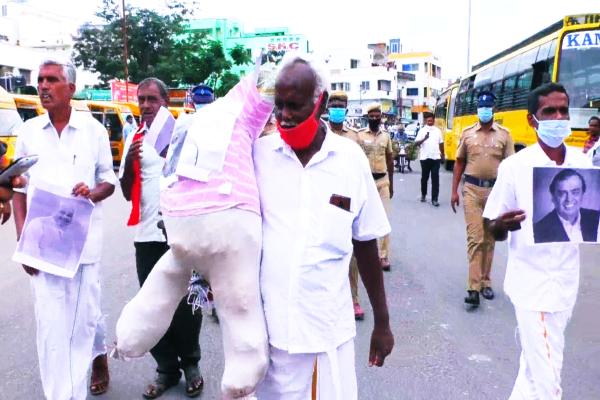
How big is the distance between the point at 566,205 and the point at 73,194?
8.34 feet

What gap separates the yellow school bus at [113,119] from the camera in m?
21.9

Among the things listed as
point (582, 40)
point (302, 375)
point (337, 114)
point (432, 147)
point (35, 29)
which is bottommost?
point (302, 375)

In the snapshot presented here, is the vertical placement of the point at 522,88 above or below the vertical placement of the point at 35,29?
below

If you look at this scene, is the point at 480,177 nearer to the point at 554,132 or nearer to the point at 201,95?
the point at 554,132

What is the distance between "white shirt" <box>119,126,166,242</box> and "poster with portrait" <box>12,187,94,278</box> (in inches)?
22.7

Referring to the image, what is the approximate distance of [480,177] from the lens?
246 inches

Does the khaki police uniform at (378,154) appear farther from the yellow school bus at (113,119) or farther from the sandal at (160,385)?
the yellow school bus at (113,119)

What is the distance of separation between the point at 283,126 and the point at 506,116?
14.1 meters

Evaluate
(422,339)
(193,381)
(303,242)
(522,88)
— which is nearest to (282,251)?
(303,242)

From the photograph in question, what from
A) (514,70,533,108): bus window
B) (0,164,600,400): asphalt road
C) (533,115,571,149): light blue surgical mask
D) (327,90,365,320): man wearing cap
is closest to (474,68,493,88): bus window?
(514,70,533,108): bus window

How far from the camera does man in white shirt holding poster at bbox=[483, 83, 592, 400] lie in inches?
122

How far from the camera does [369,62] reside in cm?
8275

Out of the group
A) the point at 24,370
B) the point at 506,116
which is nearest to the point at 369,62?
the point at 506,116

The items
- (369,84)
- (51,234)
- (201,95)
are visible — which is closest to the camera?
A: (51,234)
